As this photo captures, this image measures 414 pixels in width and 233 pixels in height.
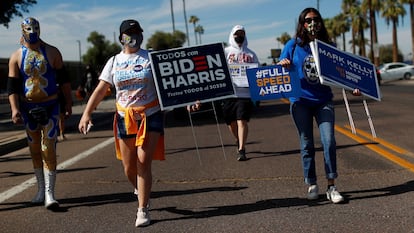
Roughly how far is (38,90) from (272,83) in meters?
2.43

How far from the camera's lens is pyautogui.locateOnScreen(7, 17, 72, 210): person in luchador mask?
5.18 m

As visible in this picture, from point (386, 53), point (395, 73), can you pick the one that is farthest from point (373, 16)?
point (386, 53)

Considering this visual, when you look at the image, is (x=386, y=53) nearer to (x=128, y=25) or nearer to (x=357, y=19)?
(x=357, y=19)

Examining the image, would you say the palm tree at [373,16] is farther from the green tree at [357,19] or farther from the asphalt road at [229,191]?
the asphalt road at [229,191]

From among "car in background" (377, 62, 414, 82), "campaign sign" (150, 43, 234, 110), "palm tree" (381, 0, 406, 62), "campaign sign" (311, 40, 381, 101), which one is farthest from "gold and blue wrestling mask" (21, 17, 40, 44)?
"palm tree" (381, 0, 406, 62)

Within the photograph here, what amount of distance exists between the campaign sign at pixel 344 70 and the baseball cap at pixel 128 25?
170 centimetres

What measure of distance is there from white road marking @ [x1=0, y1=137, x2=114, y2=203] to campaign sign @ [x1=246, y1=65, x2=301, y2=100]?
3064mm

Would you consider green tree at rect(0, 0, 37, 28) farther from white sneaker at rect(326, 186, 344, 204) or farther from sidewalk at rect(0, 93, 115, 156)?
white sneaker at rect(326, 186, 344, 204)

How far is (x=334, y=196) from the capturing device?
4922 millimetres

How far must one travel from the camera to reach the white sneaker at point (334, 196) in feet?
16.0

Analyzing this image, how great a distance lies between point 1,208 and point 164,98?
2.20 m

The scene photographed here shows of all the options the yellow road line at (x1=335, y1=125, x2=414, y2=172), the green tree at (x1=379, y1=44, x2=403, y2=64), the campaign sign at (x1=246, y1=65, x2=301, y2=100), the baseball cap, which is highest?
the baseball cap

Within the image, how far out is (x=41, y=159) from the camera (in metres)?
5.57

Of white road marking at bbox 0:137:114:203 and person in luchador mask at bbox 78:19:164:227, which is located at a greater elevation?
person in luchador mask at bbox 78:19:164:227
